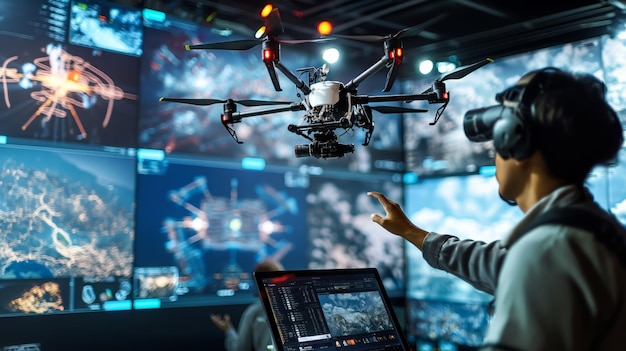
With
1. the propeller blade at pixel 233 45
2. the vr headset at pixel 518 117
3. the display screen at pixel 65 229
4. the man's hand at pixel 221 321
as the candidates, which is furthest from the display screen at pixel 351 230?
A: the vr headset at pixel 518 117

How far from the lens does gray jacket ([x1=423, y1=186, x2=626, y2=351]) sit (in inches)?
37.7

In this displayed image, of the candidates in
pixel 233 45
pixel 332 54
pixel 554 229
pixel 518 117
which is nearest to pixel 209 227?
pixel 332 54

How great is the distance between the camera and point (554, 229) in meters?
1.01

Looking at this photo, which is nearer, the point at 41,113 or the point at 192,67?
the point at 41,113

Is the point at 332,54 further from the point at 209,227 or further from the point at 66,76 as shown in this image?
the point at 66,76

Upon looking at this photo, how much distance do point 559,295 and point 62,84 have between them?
4.07 meters

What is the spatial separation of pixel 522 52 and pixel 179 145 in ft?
10.4

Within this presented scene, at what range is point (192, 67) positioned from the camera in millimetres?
4961

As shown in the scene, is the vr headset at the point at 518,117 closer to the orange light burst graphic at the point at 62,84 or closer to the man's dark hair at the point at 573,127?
the man's dark hair at the point at 573,127

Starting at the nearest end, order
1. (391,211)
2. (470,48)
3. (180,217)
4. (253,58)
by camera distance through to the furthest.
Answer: (391,211)
(180,217)
(253,58)
(470,48)

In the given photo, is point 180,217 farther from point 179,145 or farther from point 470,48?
point 470,48

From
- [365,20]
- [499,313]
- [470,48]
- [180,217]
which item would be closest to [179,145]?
[180,217]

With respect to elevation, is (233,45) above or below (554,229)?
above

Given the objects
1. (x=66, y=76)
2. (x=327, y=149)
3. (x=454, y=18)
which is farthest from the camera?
(x=454, y=18)
